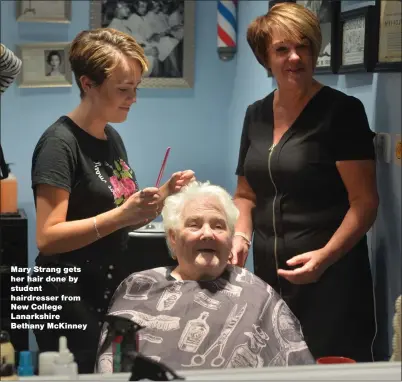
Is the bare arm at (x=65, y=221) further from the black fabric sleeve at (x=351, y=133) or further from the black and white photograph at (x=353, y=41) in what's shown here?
the black and white photograph at (x=353, y=41)

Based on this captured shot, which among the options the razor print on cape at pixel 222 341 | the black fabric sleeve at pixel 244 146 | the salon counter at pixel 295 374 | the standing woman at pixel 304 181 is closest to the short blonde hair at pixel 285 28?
the standing woman at pixel 304 181

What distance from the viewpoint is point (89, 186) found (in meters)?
1.79

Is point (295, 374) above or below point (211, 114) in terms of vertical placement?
below

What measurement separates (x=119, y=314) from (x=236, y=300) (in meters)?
0.31

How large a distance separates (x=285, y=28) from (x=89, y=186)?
2.03 feet

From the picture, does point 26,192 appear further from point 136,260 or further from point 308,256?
point 308,256

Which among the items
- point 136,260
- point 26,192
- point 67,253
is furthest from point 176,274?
point 26,192

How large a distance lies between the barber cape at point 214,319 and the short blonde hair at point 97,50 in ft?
1.73

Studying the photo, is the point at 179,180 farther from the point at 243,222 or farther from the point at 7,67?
the point at 7,67

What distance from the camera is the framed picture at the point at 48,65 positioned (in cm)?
180

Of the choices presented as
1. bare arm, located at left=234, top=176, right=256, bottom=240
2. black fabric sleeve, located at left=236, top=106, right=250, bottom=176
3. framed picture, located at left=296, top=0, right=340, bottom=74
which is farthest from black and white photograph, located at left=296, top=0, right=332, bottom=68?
bare arm, located at left=234, top=176, right=256, bottom=240

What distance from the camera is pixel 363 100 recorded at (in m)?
1.94

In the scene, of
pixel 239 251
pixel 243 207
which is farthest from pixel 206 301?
pixel 243 207

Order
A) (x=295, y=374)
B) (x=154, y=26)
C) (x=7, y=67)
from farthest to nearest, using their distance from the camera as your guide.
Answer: (x=154, y=26) < (x=7, y=67) < (x=295, y=374)
